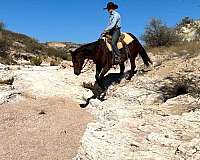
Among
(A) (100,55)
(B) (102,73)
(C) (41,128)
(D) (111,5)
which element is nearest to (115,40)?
(A) (100,55)

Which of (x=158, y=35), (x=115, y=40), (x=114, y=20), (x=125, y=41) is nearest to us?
(x=114, y=20)

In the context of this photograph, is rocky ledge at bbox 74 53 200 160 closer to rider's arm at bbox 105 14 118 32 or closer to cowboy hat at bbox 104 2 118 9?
rider's arm at bbox 105 14 118 32

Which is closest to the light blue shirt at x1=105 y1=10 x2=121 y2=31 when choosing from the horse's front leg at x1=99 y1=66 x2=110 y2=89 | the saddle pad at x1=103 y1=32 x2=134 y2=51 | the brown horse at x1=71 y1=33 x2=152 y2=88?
the saddle pad at x1=103 y1=32 x2=134 y2=51

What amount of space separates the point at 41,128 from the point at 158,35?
43.9 ft

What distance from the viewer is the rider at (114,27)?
15297 mm

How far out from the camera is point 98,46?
51.9 feet

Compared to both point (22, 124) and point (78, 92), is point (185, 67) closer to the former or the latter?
point (78, 92)

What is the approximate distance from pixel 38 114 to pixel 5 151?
3319mm

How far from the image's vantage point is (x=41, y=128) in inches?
507

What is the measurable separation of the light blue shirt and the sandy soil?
2.90 m

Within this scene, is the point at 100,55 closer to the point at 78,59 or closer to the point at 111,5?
the point at 78,59

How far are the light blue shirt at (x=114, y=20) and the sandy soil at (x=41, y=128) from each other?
2.90 meters

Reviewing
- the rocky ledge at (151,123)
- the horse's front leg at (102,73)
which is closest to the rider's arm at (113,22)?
the horse's front leg at (102,73)

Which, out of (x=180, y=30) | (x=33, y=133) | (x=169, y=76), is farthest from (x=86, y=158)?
(x=180, y=30)
